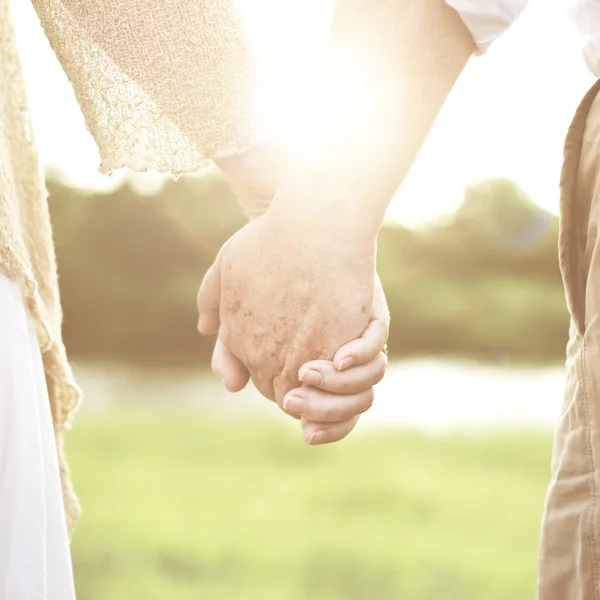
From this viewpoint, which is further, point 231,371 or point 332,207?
point 231,371

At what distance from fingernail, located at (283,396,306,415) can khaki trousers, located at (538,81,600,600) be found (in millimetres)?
312

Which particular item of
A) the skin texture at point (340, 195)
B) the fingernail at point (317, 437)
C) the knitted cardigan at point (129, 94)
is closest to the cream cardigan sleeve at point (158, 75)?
the knitted cardigan at point (129, 94)

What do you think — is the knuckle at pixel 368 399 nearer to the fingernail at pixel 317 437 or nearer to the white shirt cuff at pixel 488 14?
the fingernail at pixel 317 437

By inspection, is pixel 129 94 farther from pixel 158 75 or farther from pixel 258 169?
pixel 258 169

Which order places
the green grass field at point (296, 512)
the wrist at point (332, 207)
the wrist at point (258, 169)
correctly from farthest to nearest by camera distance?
the green grass field at point (296, 512)
the wrist at point (258, 169)
the wrist at point (332, 207)

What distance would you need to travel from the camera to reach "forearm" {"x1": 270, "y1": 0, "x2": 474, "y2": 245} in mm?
904

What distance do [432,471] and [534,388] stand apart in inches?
158

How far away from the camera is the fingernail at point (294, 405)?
1049mm

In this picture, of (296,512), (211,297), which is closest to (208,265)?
(296,512)

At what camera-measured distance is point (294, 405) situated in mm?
1048

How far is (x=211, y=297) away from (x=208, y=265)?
33.7 feet

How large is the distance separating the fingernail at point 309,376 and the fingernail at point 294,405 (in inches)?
1.1

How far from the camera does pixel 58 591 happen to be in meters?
0.91

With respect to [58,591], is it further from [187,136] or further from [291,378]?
[187,136]
